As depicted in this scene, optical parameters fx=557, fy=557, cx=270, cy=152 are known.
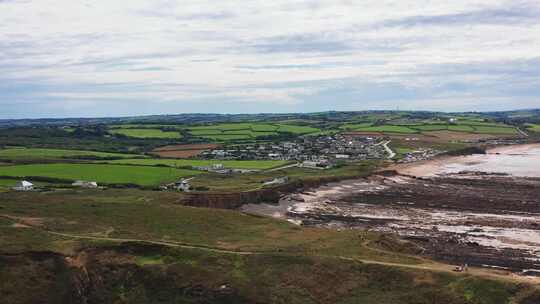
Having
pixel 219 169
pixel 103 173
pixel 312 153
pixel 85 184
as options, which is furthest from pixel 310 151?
pixel 85 184

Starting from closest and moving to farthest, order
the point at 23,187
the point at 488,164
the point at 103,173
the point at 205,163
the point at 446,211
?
the point at 446,211 < the point at 23,187 < the point at 103,173 < the point at 205,163 < the point at 488,164

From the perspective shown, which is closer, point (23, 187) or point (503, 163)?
point (23, 187)

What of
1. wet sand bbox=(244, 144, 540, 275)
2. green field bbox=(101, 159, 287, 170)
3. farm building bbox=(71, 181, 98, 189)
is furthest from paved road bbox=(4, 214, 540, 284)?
green field bbox=(101, 159, 287, 170)

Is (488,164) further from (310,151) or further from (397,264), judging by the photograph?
(397,264)

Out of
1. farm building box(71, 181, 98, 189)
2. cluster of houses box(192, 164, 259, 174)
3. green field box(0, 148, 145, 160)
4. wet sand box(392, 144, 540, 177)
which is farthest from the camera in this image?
green field box(0, 148, 145, 160)

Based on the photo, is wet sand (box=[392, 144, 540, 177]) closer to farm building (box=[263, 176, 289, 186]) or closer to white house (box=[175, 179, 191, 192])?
farm building (box=[263, 176, 289, 186])

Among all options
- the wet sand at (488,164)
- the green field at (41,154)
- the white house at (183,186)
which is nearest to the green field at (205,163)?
the green field at (41,154)

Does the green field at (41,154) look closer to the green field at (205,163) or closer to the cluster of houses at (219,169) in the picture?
the green field at (205,163)
